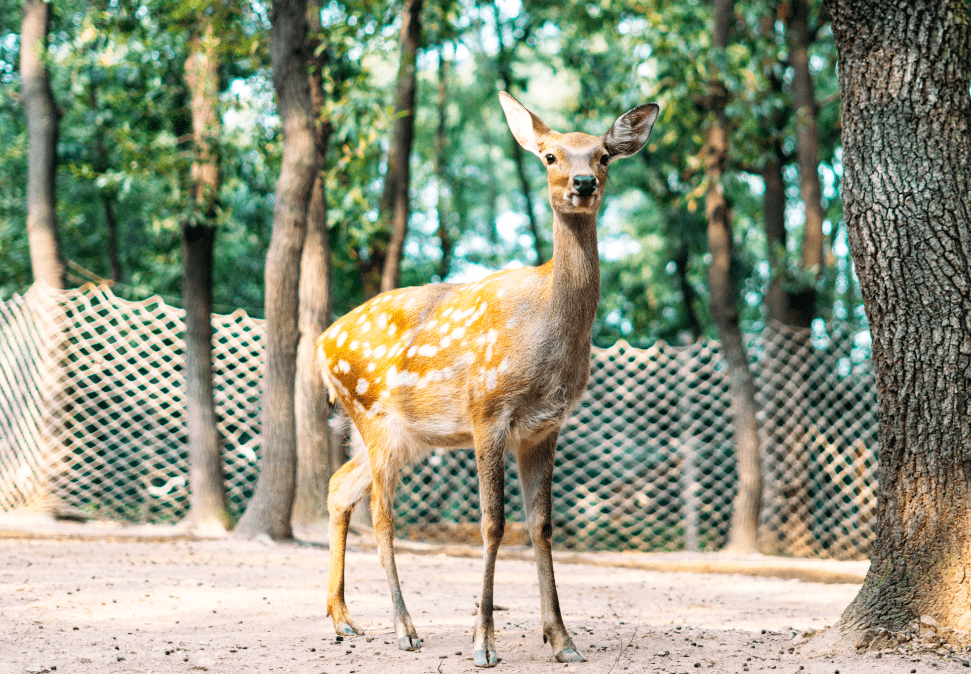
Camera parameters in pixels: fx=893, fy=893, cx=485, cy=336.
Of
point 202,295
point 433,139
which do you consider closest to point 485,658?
point 202,295

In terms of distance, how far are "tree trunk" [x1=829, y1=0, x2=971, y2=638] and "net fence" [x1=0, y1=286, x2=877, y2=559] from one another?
15.4 ft

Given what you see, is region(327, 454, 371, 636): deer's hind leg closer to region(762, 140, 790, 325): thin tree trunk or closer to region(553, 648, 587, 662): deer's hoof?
region(553, 648, 587, 662): deer's hoof

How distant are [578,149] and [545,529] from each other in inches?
56.8

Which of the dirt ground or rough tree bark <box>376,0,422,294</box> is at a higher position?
rough tree bark <box>376,0,422,294</box>

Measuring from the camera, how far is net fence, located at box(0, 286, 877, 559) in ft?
23.9

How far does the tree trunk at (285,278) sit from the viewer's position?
19.0 ft

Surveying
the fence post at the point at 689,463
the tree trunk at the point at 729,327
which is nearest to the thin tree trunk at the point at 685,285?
the fence post at the point at 689,463

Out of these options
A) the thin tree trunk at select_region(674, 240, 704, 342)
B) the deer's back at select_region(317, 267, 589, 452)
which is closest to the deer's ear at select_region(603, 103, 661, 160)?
the deer's back at select_region(317, 267, 589, 452)

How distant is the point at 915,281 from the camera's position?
10.3 ft

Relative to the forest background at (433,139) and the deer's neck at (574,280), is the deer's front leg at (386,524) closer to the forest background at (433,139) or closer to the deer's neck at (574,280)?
the deer's neck at (574,280)

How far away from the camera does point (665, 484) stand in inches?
373

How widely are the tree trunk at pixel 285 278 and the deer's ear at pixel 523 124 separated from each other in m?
2.67

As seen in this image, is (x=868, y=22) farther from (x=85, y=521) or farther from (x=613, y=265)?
(x=613, y=265)

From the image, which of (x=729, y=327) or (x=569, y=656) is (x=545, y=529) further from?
(x=729, y=327)
